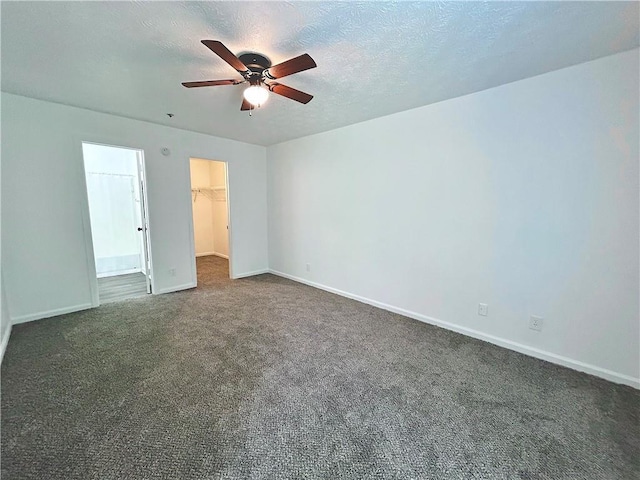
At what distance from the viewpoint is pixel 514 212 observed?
95.7 inches

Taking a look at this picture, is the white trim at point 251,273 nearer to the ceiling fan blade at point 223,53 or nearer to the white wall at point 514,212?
the white wall at point 514,212

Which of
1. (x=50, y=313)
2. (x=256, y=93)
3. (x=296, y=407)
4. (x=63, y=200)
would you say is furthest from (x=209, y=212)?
(x=296, y=407)

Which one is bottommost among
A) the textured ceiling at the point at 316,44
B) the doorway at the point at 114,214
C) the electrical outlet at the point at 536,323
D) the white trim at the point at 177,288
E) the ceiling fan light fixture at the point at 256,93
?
the white trim at the point at 177,288

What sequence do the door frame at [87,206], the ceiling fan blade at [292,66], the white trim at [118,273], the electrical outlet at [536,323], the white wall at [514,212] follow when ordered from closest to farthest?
the ceiling fan blade at [292,66] → the white wall at [514,212] → the electrical outlet at [536,323] → the door frame at [87,206] → the white trim at [118,273]

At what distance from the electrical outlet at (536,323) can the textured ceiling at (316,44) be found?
211 cm

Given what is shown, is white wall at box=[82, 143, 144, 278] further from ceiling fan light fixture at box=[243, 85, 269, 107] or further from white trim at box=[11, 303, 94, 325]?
ceiling fan light fixture at box=[243, 85, 269, 107]

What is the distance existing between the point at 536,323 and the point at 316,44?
116 inches

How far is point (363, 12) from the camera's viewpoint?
1.51m

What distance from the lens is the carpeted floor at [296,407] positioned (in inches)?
54.3

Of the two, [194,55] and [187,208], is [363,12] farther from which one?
[187,208]

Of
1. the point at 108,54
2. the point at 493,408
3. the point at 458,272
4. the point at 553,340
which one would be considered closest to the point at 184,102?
the point at 108,54

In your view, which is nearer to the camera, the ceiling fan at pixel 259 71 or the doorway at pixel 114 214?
the ceiling fan at pixel 259 71

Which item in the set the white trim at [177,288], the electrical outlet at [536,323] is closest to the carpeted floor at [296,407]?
the electrical outlet at [536,323]

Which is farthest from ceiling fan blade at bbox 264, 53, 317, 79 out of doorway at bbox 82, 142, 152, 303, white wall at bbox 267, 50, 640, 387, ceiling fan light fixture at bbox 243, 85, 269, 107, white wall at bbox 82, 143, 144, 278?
white wall at bbox 82, 143, 144, 278
